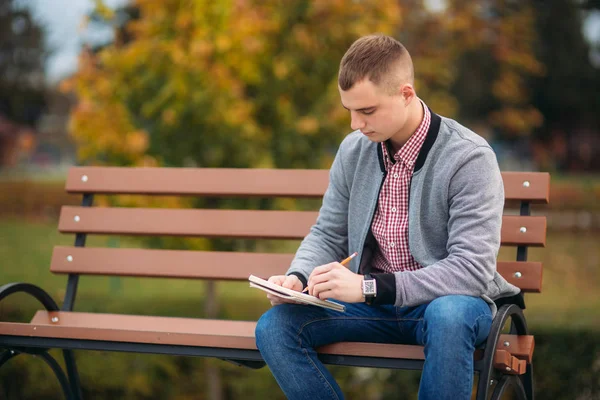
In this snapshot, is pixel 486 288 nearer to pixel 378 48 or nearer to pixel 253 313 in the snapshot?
pixel 378 48

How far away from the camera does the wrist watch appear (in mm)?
2686

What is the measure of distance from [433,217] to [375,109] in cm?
42

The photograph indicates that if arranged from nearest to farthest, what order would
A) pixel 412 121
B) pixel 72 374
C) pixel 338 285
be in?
pixel 338 285, pixel 412 121, pixel 72 374

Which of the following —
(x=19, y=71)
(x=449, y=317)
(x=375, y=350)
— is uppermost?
(x=19, y=71)

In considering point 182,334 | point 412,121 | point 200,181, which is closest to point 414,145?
point 412,121

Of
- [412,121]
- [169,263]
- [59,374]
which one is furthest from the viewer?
[169,263]

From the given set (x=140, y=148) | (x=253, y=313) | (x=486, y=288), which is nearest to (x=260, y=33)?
(x=140, y=148)

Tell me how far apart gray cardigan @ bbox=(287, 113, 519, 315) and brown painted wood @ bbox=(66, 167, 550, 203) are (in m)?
0.50

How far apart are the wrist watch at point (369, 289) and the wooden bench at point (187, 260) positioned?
0.78 ft

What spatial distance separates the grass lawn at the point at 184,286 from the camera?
5.81 meters

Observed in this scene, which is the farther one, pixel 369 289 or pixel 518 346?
pixel 518 346

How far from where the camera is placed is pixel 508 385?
297 cm

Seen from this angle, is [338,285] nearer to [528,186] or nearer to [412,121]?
[412,121]

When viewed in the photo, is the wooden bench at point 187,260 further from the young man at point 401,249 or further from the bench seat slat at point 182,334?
the young man at point 401,249
